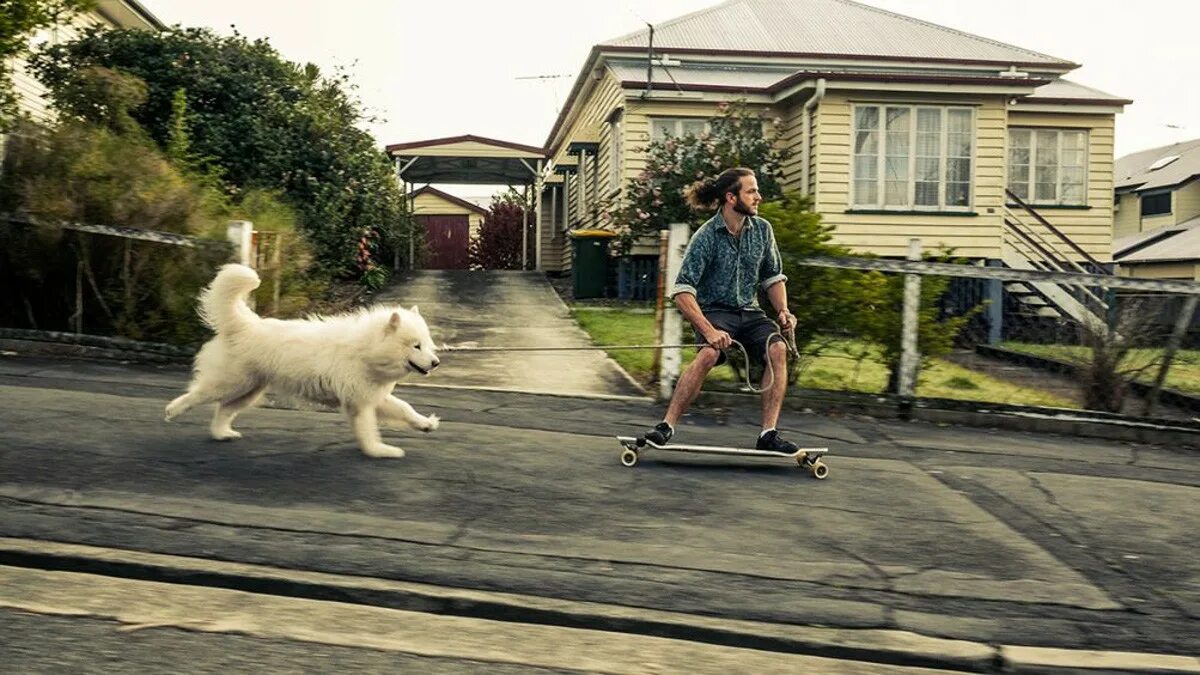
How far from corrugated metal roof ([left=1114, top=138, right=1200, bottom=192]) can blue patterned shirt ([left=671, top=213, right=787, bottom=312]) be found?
41.6 meters

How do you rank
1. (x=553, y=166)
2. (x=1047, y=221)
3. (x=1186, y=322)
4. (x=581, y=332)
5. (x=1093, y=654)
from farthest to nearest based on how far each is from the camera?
(x=553, y=166) < (x=1047, y=221) < (x=581, y=332) < (x=1186, y=322) < (x=1093, y=654)

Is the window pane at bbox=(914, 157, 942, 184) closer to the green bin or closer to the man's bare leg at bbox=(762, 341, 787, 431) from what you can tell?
the green bin

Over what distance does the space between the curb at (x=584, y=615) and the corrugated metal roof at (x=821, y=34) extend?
900 inches

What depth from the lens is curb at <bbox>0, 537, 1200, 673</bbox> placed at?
4.14m

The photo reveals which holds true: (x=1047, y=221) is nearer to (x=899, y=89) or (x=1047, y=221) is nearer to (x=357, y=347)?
(x=899, y=89)

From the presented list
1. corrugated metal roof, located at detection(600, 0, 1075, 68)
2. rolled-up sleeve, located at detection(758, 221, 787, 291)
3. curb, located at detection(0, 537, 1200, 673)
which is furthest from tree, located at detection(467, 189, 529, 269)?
curb, located at detection(0, 537, 1200, 673)

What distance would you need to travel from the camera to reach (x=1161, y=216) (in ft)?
146

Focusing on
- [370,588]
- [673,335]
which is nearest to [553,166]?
[673,335]

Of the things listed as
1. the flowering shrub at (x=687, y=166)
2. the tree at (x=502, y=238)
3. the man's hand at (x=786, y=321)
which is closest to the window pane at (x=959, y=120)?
the flowering shrub at (x=687, y=166)

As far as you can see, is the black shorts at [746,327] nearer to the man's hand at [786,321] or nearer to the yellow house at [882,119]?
the man's hand at [786,321]

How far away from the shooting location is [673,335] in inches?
405

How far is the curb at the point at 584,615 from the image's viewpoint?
4.14 m

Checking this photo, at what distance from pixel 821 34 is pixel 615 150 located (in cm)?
766

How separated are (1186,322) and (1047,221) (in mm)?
16194
